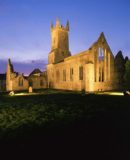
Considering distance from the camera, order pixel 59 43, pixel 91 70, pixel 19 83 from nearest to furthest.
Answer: pixel 91 70 < pixel 19 83 < pixel 59 43

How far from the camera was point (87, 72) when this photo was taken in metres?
40.7

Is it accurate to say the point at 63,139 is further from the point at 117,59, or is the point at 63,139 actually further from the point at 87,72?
the point at 117,59

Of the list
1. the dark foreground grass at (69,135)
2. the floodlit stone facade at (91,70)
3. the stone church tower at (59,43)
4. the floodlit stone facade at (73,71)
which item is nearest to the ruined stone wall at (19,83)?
the floodlit stone facade at (73,71)

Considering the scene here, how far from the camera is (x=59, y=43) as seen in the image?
64375mm

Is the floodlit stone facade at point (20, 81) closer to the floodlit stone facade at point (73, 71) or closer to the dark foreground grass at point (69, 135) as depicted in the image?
the floodlit stone facade at point (73, 71)

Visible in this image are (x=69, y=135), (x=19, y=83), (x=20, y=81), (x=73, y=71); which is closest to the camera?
(x=69, y=135)

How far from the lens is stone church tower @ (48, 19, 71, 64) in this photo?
6406 cm

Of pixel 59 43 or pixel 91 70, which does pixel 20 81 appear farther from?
pixel 91 70

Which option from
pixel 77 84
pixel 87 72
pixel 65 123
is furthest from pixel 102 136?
pixel 77 84

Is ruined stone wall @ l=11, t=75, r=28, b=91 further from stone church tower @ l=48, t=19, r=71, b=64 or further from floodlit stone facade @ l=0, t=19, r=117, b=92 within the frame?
stone church tower @ l=48, t=19, r=71, b=64

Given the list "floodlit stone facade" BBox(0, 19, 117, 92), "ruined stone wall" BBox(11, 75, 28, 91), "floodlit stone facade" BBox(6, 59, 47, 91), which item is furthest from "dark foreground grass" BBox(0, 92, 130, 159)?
"floodlit stone facade" BBox(6, 59, 47, 91)

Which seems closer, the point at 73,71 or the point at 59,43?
the point at 73,71

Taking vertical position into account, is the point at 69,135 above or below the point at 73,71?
below

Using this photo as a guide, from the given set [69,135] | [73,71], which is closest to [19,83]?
[73,71]
